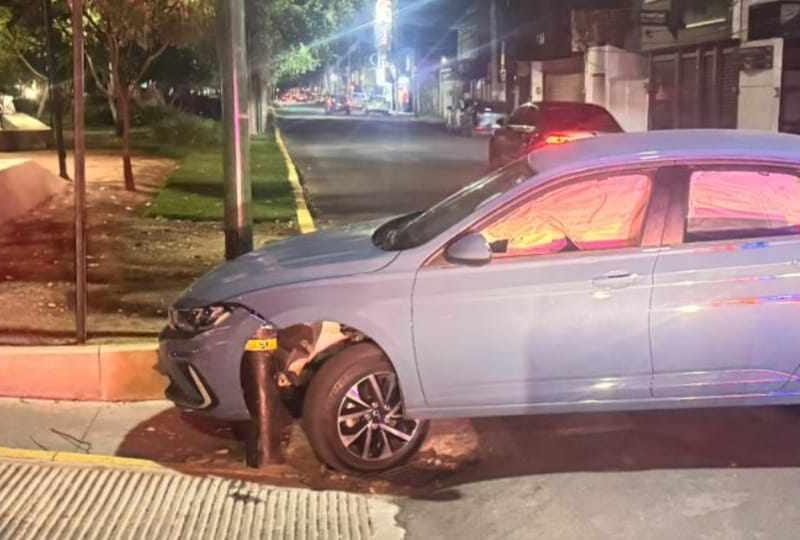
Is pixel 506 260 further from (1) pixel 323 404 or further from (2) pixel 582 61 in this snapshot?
(2) pixel 582 61

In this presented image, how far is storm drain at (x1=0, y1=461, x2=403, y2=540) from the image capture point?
4.36 meters

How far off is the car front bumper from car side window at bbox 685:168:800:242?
2.36 metres

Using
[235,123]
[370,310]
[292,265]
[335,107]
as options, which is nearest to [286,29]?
[235,123]

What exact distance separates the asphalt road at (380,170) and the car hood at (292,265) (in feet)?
26.3

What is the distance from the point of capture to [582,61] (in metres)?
38.4

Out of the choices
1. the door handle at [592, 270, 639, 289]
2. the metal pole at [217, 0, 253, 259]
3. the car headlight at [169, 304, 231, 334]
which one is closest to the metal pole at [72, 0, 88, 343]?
the metal pole at [217, 0, 253, 259]

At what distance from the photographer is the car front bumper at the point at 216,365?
5.04 meters

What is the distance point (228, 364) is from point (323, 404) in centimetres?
54

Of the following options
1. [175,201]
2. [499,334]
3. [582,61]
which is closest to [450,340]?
[499,334]

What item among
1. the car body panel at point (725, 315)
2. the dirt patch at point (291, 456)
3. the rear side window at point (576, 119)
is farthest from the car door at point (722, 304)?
the rear side window at point (576, 119)

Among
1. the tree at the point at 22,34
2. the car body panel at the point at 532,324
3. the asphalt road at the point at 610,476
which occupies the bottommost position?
the asphalt road at the point at 610,476

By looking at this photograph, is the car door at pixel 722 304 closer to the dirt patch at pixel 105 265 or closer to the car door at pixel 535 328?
the car door at pixel 535 328

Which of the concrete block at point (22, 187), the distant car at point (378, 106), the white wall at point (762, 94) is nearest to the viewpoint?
the concrete block at point (22, 187)

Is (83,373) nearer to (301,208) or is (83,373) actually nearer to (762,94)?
(301,208)
